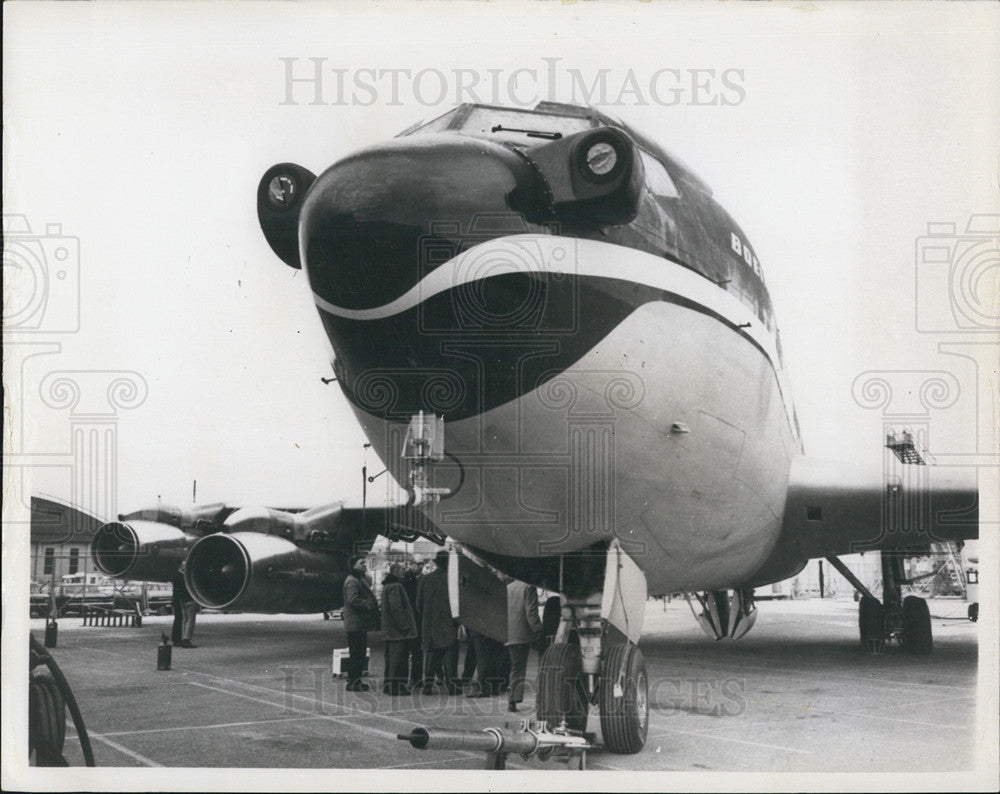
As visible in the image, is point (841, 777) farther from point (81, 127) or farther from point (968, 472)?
point (81, 127)

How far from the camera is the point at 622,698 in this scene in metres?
4.86

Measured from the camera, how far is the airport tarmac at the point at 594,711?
5.11 meters

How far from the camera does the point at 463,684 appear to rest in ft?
27.5

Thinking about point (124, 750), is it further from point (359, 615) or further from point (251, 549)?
point (251, 549)

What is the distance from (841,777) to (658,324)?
2680 millimetres

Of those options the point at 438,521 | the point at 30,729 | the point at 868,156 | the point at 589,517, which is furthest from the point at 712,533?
the point at 30,729

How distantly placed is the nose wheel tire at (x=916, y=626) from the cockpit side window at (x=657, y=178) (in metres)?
7.31

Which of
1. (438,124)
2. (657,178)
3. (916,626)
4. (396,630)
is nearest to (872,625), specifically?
(916,626)

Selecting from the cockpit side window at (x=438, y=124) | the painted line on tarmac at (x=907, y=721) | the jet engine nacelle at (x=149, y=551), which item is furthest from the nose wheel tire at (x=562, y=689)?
the jet engine nacelle at (x=149, y=551)

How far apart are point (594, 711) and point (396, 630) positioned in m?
2.88

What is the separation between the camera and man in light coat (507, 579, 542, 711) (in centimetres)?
680

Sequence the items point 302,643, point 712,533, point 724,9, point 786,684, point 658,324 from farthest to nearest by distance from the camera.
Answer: point 302,643
point 786,684
point 712,533
point 724,9
point 658,324

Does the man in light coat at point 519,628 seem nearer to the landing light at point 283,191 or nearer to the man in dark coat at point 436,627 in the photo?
the man in dark coat at point 436,627

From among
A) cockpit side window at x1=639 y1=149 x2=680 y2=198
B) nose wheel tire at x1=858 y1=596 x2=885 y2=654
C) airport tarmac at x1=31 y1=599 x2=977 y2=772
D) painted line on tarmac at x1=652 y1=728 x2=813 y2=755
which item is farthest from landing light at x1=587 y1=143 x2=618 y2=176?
nose wheel tire at x1=858 y1=596 x2=885 y2=654
